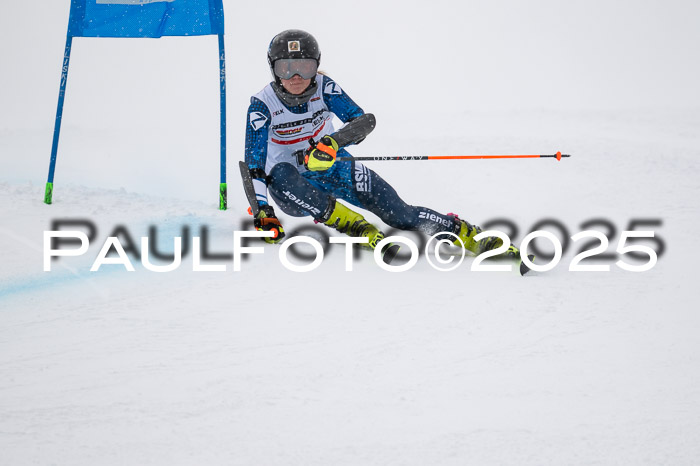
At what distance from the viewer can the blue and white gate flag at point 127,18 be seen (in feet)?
18.7

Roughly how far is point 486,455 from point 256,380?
0.96 meters

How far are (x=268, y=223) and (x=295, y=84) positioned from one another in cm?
94

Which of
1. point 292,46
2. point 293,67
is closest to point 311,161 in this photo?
point 293,67

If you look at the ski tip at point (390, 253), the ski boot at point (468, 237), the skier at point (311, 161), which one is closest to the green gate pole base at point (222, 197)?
the skier at point (311, 161)

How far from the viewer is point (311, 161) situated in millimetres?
4625

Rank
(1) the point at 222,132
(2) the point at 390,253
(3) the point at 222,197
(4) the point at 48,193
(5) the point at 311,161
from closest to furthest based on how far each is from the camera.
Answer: (2) the point at 390,253
(5) the point at 311,161
(4) the point at 48,193
(3) the point at 222,197
(1) the point at 222,132

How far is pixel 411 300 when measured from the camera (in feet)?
12.6

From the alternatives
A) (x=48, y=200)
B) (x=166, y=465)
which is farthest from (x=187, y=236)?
(x=166, y=465)

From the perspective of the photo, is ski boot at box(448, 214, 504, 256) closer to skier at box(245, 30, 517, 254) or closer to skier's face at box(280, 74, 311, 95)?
skier at box(245, 30, 517, 254)

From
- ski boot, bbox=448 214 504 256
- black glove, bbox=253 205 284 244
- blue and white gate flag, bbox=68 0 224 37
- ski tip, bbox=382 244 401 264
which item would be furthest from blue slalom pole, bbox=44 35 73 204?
ski boot, bbox=448 214 504 256

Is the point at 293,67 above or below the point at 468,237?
above

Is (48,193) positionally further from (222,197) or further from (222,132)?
(222,132)

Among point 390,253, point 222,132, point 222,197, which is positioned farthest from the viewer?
point 222,132

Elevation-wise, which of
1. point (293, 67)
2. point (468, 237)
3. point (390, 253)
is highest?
point (293, 67)
